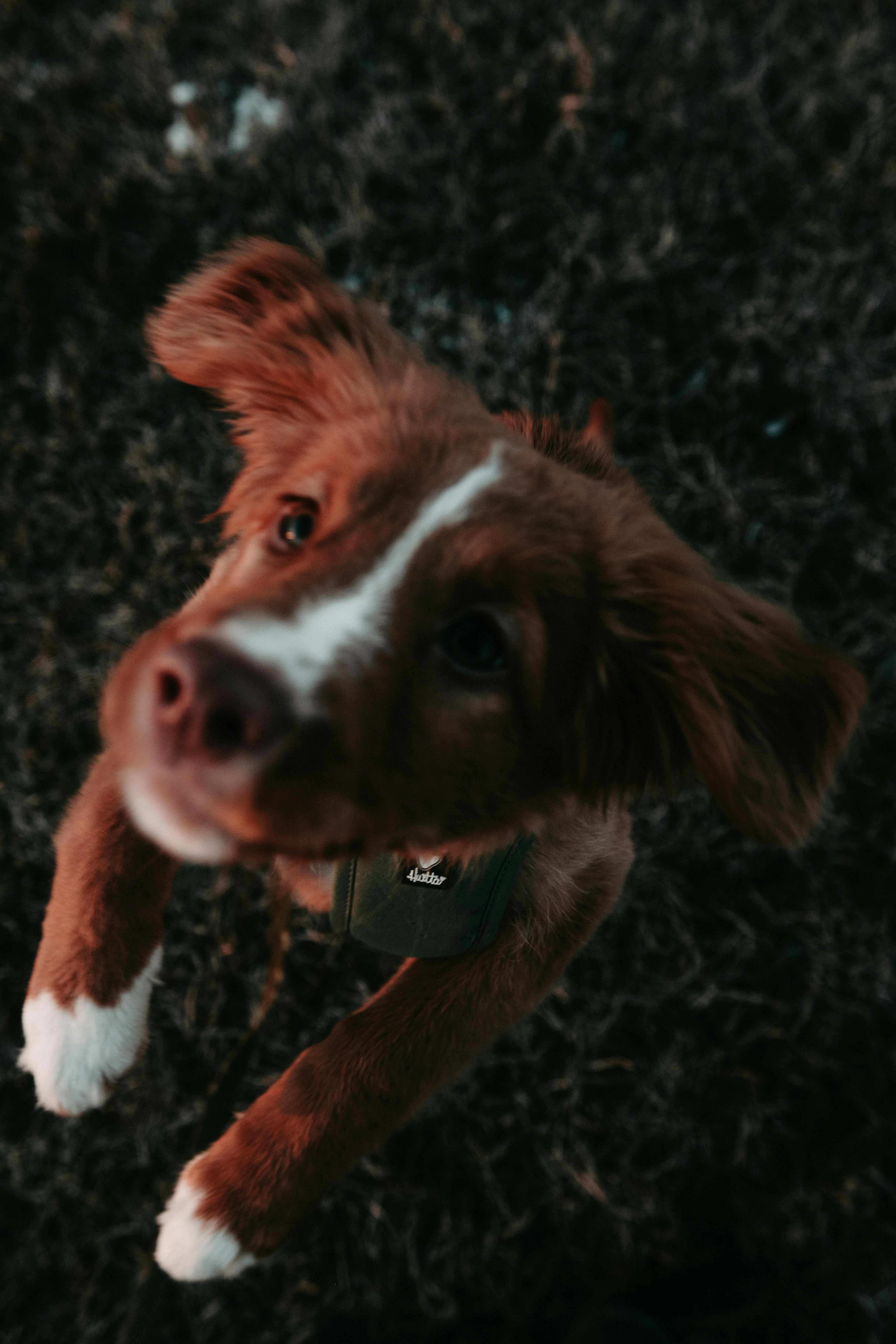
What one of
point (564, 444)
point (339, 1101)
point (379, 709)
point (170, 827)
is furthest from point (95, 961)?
point (564, 444)

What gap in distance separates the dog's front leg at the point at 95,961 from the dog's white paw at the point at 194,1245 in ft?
1.04

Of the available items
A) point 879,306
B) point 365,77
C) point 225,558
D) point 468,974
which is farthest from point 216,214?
point 468,974

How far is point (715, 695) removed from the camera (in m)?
1.45

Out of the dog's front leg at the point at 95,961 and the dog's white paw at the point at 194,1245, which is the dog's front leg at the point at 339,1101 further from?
the dog's front leg at the point at 95,961

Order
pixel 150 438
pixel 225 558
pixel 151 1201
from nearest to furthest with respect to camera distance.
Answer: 1. pixel 225 558
2. pixel 151 1201
3. pixel 150 438

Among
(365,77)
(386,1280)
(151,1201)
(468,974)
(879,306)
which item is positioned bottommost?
(386,1280)

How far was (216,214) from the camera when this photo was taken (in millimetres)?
3297

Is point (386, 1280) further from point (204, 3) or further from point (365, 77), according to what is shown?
point (204, 3)

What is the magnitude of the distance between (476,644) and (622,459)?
2177mm

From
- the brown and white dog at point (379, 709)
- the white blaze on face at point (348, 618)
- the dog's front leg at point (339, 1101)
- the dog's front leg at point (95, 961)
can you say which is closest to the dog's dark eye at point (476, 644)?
the brown and white dog at point (379, 709)

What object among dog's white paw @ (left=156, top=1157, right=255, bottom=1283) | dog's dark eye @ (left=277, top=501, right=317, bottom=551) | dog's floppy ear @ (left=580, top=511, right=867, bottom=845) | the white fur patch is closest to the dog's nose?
the white fur patch

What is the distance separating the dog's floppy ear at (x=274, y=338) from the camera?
1.72 m

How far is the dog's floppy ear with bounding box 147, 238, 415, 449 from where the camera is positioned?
5.65ft

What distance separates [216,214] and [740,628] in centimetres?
290
